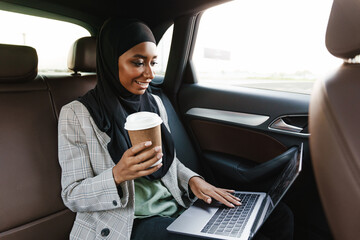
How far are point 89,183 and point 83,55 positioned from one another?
793 mm

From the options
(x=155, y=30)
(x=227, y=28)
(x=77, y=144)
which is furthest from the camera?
(x=155, y=30)

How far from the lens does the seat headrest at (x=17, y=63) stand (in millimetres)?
1245

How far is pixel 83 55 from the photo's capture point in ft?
5.14

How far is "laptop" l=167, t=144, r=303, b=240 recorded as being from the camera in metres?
1.00

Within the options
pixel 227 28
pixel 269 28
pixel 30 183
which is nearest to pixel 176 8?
pixel 227 28

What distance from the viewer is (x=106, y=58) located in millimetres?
1270

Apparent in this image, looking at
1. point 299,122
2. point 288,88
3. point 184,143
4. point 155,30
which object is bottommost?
point 184,143

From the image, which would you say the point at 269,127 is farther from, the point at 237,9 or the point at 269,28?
the point at 237,9

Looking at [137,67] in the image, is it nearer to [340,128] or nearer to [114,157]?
[114,157]

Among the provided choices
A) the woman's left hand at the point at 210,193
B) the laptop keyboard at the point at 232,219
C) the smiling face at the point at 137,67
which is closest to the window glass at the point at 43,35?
the smiling face at the point at 137,67

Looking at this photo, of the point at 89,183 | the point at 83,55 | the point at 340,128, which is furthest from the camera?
the point at 83,55

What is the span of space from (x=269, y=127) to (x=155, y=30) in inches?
44.7

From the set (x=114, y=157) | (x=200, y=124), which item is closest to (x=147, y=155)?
(x=114, y=157)

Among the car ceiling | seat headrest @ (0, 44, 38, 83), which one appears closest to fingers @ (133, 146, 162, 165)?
seat headrest @ (0, 44, 38, 83)
